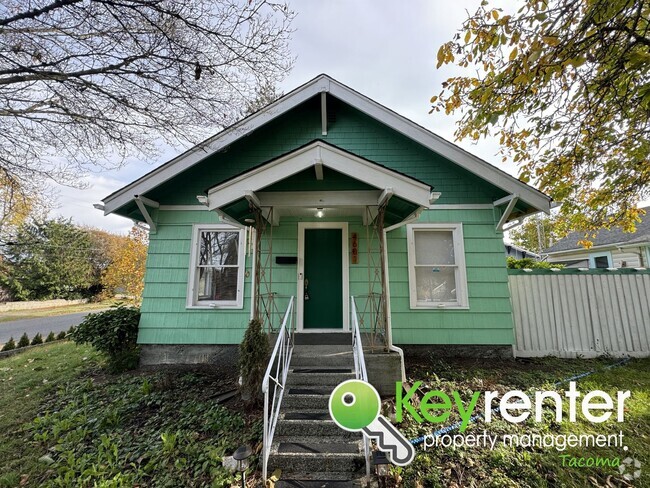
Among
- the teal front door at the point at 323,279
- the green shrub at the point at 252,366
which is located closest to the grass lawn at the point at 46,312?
the teal front door at the point at 323,279

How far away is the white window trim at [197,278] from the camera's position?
17.6 ft

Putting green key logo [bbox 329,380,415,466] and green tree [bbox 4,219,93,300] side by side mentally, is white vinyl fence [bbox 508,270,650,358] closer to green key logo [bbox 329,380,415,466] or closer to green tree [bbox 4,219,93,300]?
green key logo [bbox 329,380,415,466]

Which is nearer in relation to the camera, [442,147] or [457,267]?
[442,147]

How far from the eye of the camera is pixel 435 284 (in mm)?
5484

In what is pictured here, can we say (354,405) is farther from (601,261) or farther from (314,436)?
(601,261)

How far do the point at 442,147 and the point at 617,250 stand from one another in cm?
1197

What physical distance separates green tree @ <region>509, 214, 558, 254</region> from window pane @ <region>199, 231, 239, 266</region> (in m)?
27.7

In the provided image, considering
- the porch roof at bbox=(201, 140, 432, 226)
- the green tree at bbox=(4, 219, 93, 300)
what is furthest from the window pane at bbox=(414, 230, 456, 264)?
the green tree at bbox=(4, 219, 93, 300)

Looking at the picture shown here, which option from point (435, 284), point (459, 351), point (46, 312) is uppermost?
point (435, 284)

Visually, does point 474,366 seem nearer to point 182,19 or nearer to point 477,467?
point 477,467

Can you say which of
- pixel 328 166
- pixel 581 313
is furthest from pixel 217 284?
pixel 581 313

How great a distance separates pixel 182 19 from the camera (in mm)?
3127

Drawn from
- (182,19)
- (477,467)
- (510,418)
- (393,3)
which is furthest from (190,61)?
(510,418)

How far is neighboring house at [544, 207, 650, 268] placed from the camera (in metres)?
10.2
